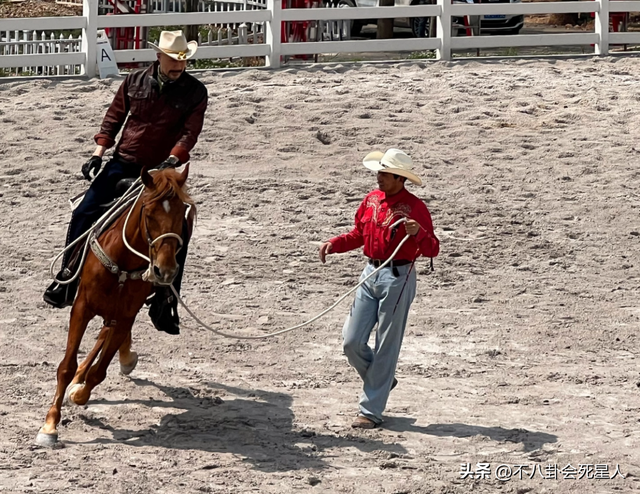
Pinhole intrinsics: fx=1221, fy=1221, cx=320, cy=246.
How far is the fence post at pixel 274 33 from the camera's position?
53.2ft

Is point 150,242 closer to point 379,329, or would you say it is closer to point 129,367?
point 379,329

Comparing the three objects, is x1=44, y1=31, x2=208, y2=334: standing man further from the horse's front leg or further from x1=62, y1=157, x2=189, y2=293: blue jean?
the horse's front leg

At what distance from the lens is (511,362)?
892 cm

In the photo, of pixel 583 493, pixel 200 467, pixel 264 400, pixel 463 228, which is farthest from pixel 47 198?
pixel 583 493

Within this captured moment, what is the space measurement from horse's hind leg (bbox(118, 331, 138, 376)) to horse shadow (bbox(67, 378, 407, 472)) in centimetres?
32

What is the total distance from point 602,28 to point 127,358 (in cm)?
1120

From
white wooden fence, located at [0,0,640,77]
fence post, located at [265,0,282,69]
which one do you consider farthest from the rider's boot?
fence post, located at [265,0,282,69]

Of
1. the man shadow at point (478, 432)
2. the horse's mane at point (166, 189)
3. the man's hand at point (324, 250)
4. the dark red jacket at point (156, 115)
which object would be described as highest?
the dark red jacket at point (156, 115)

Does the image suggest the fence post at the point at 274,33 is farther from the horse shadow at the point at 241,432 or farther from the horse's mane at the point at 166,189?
the horse's mane at the point at 166,189

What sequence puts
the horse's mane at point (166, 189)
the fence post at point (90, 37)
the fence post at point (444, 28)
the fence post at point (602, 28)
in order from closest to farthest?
the horse's mane at point (166, 189) → the fence post at point (90, 37) → the fence post at point (444, 28) → the fence post at point (602, 28)

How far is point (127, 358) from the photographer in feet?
27.1

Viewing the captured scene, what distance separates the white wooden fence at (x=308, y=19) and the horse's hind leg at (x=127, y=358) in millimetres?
7986

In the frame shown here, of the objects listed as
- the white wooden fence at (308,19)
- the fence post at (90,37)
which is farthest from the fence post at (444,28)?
the fence post at (90,37)

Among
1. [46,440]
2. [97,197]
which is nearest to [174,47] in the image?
[97,197]
